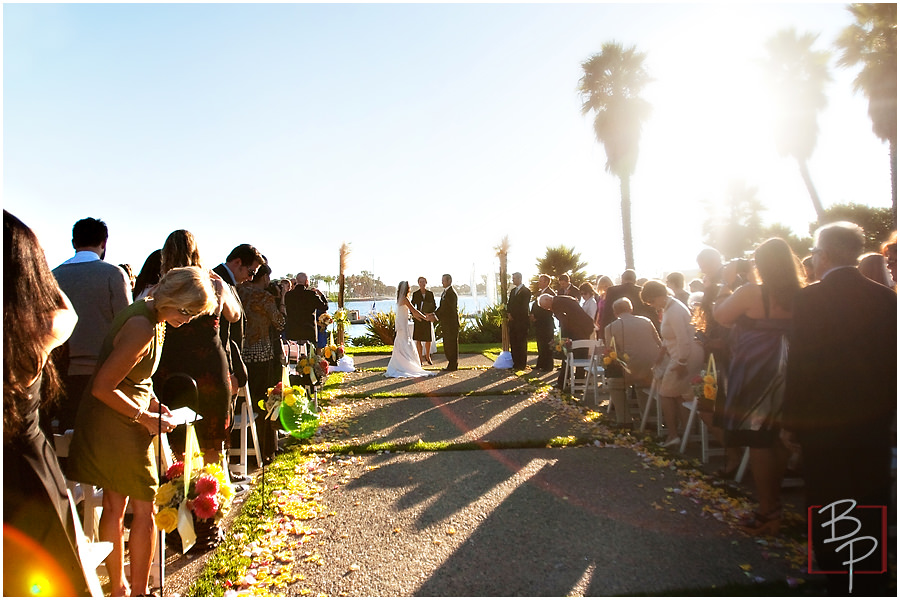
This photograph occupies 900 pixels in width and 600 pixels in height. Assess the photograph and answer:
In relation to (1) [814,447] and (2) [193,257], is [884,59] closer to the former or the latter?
(1) [814,447]

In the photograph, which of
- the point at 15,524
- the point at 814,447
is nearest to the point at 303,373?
the point at 15,524

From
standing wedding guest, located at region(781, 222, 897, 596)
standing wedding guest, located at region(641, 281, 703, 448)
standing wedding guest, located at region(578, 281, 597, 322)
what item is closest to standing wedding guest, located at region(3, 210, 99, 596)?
standing wedding guest, located at region(781, 222, 897, 596)

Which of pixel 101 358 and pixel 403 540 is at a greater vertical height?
pixel 101 358

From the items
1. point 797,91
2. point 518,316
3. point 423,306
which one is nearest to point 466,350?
point 423,306

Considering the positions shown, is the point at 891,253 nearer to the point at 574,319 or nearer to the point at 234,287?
the point at 574,319

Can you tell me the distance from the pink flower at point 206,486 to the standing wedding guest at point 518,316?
9590mm

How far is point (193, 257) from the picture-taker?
3.63m

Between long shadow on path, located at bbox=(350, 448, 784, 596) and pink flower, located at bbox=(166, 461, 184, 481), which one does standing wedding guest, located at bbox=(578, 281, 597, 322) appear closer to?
long shadow on path, located at bbox=(350, 448, 784, 596)

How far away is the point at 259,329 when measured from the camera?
17.6 feet

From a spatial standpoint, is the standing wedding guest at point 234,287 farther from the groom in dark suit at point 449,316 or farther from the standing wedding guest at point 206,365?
the groom in dark suit at point 449,316

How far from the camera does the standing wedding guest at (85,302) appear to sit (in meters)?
3.60

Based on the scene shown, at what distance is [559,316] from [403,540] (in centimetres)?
624

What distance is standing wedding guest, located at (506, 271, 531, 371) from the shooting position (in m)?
12.0

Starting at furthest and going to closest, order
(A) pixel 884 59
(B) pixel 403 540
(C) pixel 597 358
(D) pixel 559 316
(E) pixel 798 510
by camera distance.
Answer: (A) pixel 884 59, (D) pixel 559 316, (C) pixel 597 358, (E) pixel 798 510, (B) pixel 403 540
